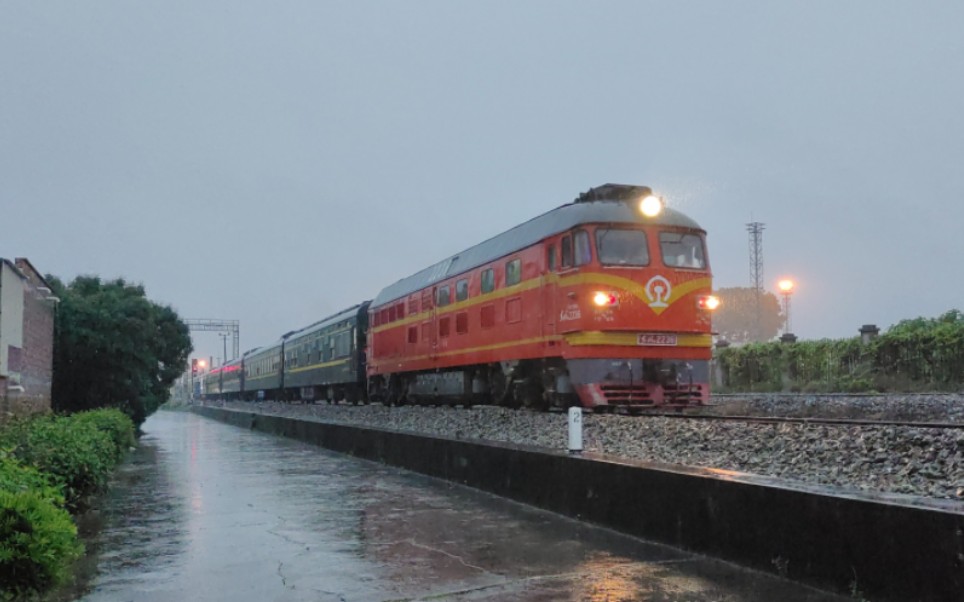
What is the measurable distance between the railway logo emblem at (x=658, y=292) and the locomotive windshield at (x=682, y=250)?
0.44m

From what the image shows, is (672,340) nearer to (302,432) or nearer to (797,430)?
(797,430)

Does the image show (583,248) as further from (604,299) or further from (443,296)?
(443,296)

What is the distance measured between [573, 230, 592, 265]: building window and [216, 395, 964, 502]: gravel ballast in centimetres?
249

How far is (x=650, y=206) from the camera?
14227 millimetres

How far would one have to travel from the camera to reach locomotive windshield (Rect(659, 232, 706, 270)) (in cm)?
1401

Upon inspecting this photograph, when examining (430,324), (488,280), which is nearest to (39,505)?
(488,280)

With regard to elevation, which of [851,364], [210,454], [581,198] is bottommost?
[210,454]

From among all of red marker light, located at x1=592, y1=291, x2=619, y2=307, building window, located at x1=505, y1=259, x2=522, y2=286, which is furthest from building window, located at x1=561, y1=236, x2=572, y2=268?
building window, located at x1=505, y1=259, x2=522, y2=286

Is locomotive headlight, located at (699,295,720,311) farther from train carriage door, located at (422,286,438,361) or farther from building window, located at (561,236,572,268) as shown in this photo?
train carriage door, located at (422,286,438,361)

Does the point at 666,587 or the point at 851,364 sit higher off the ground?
the point at 851,364

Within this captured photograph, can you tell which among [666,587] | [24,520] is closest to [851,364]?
[666,587]

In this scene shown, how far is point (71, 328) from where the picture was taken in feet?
69.3

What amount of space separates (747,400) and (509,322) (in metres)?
7.10

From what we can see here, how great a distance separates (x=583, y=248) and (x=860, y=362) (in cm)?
1432
